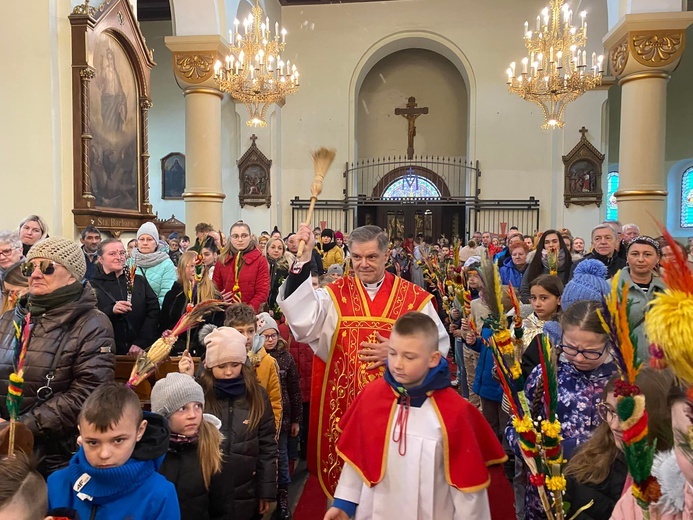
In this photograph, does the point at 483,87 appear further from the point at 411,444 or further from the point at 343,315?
the point at 411,444

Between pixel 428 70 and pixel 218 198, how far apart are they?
11652mm

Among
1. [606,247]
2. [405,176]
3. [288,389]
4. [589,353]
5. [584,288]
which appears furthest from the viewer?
[405,176]

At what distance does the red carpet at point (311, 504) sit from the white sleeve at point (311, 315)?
1145 mm

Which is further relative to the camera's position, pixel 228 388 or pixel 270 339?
pixel 270 339

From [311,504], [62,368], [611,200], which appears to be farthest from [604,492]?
[611,200]

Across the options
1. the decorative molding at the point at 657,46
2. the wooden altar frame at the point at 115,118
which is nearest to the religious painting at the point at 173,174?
the wooden altar frame at the point at 115,118

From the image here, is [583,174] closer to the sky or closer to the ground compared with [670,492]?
closer to the sky

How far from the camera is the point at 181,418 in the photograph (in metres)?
2.46

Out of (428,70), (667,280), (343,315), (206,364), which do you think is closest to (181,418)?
(206,364)

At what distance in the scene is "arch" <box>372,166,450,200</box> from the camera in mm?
18891

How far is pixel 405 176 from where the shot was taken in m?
19.0

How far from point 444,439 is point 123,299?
323 cm

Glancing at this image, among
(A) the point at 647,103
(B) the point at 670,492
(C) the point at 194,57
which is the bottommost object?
(B) the point at 670,492

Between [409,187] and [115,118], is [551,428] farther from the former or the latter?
[409,187]
